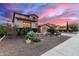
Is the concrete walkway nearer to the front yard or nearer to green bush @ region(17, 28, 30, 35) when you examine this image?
the front yard

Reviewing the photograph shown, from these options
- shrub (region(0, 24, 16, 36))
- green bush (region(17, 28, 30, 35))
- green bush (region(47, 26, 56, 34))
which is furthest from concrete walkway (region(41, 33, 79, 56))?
shrub (region(0, 24, 16, 36))

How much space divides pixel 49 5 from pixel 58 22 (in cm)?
44

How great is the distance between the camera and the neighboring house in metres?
2.85

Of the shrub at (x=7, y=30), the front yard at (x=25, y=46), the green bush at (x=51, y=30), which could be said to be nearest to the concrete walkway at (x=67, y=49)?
the front yard at (x=25, y=46)

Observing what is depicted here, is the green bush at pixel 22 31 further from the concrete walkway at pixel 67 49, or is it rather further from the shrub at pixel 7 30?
the concrete walkway at pixel 67 49

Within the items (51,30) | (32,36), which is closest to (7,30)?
(32,36)

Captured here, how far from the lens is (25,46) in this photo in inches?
110

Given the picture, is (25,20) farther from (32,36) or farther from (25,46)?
(25,46)

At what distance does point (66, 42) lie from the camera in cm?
285

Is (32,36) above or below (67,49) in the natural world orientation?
above

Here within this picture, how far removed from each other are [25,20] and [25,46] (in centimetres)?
58

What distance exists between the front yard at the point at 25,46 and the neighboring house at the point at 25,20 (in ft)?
1.04

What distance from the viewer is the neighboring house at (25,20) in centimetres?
285

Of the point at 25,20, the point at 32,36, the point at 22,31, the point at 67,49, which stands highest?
the point at 25,20
